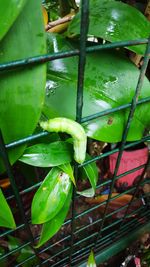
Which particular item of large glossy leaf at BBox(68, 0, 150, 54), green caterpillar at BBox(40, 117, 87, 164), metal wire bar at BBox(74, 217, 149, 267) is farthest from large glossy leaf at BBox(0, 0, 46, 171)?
metal wire bar at BBox(74, 217, 149, 267)

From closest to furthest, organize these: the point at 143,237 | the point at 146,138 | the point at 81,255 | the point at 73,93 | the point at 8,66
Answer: the point at 8,66 → the point at 73,93 → the point at 146,138 → the point at 81,255 → the point at 143,237

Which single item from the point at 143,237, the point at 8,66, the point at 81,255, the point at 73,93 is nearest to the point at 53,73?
the point at 73,93

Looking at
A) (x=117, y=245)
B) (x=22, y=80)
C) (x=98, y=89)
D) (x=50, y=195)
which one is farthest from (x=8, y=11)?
(x=117, y=245)

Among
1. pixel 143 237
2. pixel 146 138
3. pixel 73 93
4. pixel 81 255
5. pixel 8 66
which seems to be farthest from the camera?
pixel 143 237

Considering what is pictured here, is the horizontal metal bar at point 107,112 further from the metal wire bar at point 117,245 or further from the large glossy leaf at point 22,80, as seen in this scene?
the metal wire bar at point 117,245

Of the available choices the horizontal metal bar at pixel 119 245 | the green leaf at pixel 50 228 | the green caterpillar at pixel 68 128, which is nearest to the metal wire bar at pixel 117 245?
the horizontal metal bar at pixel 119 245

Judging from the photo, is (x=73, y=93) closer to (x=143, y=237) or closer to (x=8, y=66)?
(x=8, y=66)

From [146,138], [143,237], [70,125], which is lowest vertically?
[143,237]

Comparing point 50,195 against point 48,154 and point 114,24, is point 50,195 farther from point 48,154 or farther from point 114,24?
point 114,24
